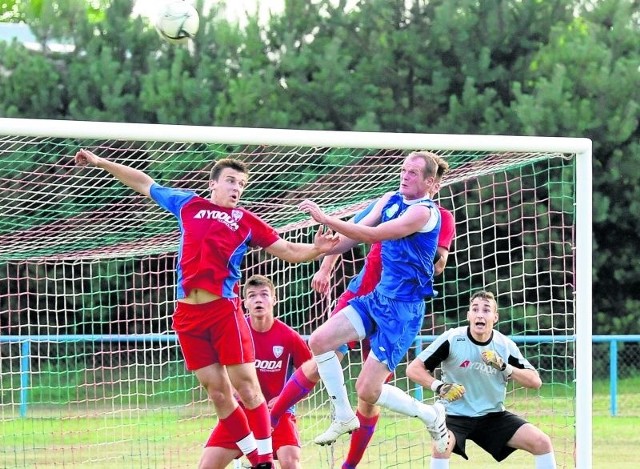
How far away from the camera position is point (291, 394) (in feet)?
27.2

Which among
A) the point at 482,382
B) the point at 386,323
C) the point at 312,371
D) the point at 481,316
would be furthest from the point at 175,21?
the point at 482,382

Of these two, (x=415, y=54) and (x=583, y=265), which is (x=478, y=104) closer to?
(x=415, y=54)

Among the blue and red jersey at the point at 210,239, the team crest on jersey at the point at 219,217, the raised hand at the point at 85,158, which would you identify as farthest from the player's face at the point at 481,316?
the raised hand at the point at 85,158

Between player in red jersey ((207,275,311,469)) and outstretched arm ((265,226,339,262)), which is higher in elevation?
outstretched arm ((265,226,339,262))

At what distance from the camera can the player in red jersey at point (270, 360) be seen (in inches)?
321

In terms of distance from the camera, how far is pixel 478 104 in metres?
19.9

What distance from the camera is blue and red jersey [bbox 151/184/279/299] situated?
7.68 metres

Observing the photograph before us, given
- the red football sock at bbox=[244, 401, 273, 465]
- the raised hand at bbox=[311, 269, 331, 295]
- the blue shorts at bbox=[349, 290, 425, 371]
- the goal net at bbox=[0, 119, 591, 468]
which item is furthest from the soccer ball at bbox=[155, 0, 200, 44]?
the red football sock at bbox=[244, 401, 273, 465]

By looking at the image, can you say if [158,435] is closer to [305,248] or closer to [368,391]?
[368,391]

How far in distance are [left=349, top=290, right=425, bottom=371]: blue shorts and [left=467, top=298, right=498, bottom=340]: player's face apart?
0.92 metres

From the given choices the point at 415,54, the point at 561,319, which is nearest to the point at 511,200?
the point at 561,319

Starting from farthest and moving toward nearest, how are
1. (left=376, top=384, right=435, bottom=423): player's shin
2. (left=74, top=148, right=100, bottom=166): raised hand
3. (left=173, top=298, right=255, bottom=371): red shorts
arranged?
(left=376, top=384, right=435, bottom=423): player's shin < (left=173, top=298, right=255, bottom=371): red shorts < (left=74, top=148, right=100, bottom=166): raised hand

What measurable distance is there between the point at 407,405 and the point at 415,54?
13.1 m

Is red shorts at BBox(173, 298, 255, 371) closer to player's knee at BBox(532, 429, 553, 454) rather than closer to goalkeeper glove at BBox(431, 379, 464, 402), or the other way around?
goalkeeper glove at BBox(431, 379, 464, 402)
